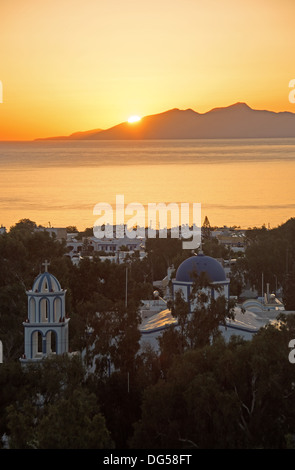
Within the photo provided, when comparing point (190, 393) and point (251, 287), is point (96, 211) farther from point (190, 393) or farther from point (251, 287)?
point (190, 393)

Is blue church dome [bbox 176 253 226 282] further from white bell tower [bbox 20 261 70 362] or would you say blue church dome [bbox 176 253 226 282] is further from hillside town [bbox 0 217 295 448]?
white bell tower [bbox 20 261 70 362]

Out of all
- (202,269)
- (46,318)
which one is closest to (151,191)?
(202,269)

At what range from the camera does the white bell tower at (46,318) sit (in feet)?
70.3

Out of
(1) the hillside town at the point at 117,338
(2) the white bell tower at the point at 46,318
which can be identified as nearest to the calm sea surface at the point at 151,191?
(1) the hillside town at the point at 117,338

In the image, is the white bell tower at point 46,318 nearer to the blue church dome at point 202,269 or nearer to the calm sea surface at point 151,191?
the blue church dome at point 202,269

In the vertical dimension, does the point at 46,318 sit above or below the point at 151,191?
below

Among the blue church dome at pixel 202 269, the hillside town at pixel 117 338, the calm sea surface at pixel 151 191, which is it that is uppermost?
the calm sea surface at pixel 151 191

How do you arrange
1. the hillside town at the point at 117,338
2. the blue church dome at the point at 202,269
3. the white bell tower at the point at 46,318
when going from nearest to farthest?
1. the hillside town at the point at 117,338
2. the white bell tower at the point at 46,318
3. the blue church dome at the point at 202,269

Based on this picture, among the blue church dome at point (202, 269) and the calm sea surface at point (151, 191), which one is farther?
the calm sea surface at point (151, 191)

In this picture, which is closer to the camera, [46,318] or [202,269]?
[46,318]

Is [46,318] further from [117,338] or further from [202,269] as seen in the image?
[202,269]

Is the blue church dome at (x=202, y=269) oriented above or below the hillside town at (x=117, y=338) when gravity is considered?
above

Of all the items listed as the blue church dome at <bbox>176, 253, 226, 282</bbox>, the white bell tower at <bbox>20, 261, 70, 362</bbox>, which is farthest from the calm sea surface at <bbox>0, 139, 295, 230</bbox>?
the white bell tower at <bbox>20, 261, 70, 362</bbox>

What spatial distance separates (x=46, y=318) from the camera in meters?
21.9
